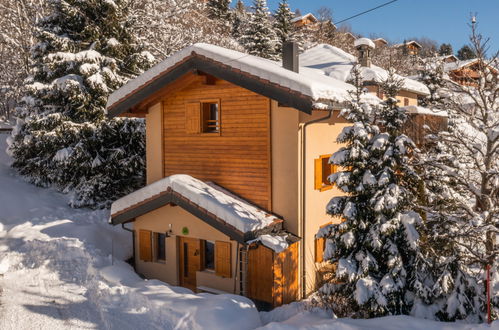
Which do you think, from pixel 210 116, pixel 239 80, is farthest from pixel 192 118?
pixel 239 80

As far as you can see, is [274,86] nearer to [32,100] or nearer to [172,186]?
[172,186]

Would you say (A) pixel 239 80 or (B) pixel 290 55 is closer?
(A) pixel 239 80

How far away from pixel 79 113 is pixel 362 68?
14.9 metres

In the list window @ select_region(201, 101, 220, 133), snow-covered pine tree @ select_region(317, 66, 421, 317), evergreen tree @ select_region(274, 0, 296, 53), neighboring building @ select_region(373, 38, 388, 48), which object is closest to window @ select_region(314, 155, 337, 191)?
snow-covered pine tree @ select_region(317, 66, 421, 317)

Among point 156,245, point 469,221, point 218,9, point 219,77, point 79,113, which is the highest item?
point 218,9

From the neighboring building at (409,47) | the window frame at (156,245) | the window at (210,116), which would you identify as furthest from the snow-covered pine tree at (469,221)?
the neighboring building at (409,47)

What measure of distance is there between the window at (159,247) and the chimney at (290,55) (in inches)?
291

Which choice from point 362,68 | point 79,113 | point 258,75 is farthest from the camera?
point 362,68

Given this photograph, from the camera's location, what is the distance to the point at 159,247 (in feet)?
43.7

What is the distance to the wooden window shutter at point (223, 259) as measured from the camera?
11555 mm

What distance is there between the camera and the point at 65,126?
17438 millimetres

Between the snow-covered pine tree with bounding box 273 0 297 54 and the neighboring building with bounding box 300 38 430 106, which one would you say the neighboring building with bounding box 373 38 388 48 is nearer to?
the snow-covered pine tree with bounding box 273 0 297 54

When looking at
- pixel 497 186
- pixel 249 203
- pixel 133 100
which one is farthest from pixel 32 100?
pixel 497 186

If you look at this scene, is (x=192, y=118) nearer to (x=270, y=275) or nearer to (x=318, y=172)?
(x=318, y=172)
